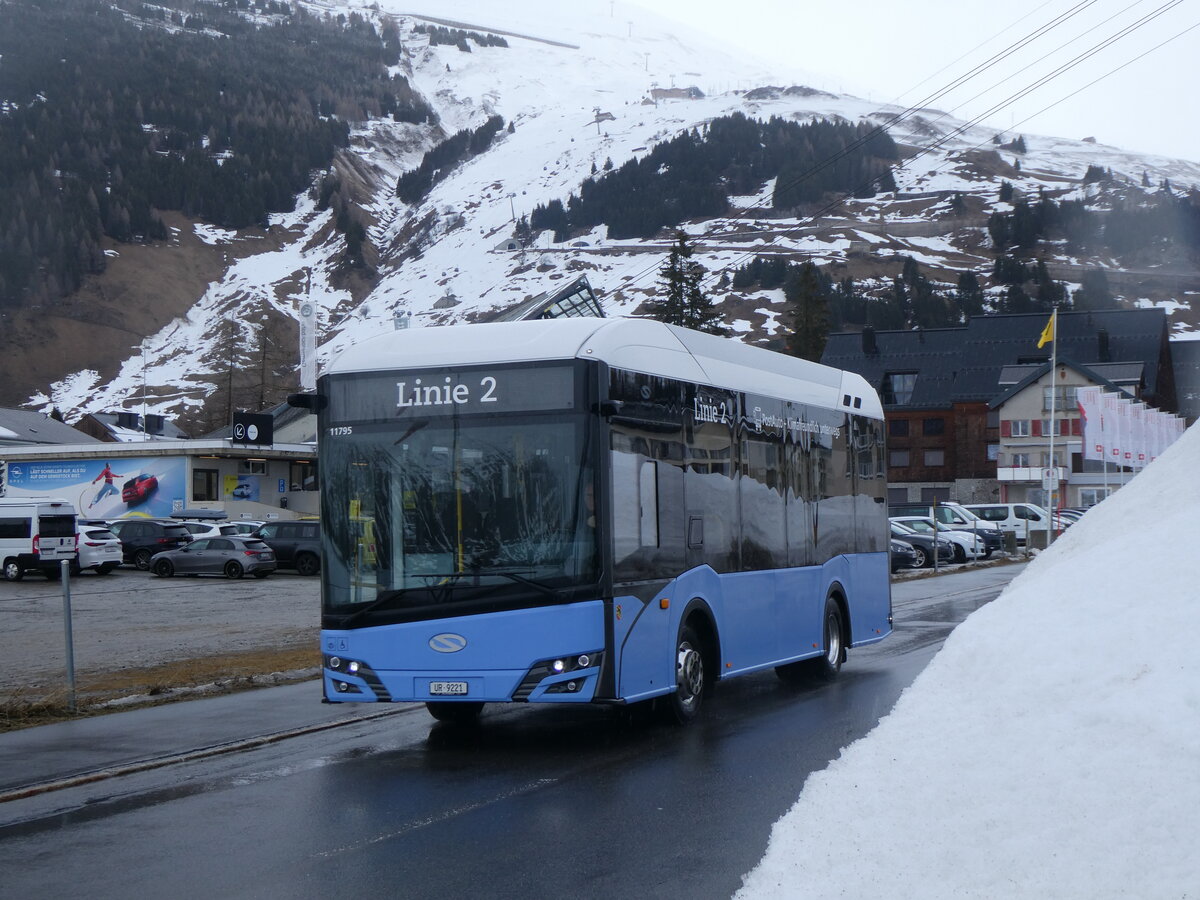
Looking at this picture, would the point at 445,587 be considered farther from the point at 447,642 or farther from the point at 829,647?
the point at 829,647

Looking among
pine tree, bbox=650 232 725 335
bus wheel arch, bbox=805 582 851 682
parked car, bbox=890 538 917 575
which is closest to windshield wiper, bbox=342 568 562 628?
bus wheel arch, bbox=805 582 851 682

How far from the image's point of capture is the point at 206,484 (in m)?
63.8

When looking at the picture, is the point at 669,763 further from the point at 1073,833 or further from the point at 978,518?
the point at 978,518

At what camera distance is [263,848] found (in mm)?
7449

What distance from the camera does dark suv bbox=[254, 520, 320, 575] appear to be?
44875mm

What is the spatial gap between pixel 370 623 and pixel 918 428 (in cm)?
9124

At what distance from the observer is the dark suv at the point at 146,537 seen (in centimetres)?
4759

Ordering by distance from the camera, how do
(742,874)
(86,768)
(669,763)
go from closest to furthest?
(742,874) → (669,763) → (86,768)

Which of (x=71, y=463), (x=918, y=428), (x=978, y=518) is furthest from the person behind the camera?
(x=918, y=428)

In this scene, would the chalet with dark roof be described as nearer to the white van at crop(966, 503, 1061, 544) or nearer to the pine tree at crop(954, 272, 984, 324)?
the white van at crop(966, 503, 1061, 544)

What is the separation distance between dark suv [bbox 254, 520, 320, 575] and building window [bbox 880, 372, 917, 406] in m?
63.5

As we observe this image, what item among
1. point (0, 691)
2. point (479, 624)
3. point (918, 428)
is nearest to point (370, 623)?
point (479, 624)

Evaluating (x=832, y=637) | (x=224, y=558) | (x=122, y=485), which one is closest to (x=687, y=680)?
(x=832, y=637)

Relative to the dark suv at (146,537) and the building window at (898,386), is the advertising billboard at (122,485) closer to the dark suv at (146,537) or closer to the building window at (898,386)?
the dark suv at (146,537)
